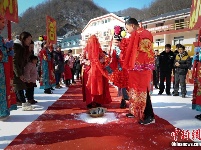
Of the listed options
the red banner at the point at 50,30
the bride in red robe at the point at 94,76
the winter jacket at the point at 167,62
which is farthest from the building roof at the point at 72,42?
the bride in red robe at the point at 94,76

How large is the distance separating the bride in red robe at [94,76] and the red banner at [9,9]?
1325mm

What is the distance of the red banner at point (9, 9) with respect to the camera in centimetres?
309

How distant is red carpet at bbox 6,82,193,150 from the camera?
2.10m

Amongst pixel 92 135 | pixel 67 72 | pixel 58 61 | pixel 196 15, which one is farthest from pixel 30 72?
pixel 67 72

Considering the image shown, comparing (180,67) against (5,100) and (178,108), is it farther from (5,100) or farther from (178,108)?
(5,100)

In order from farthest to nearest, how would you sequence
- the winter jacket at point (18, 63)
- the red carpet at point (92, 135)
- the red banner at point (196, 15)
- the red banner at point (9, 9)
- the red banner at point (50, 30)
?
the red banner at point (50, 30) < the winter jacket at point (18, 63) < the red banner at point (196, 15) < the red banner at point (9, 9) < the red carpet at point (92, 135)

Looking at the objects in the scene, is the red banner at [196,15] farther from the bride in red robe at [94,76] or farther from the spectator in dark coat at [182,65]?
the spectator in dark coat at [182,65]

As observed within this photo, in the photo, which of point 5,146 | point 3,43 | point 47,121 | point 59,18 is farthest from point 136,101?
point 59,18

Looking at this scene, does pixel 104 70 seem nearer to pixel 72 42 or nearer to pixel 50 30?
pixel 50 30

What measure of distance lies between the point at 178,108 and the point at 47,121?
7.99 feet

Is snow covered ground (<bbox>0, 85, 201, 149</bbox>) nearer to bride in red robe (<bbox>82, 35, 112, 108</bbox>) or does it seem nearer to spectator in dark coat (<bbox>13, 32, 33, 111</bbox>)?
spectator in dark coat (<bbox>13, 32, 33, 111</bbox>)

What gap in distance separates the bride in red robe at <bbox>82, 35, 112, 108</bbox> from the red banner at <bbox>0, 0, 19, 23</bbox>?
4.35 ft

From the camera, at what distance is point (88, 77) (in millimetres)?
3307

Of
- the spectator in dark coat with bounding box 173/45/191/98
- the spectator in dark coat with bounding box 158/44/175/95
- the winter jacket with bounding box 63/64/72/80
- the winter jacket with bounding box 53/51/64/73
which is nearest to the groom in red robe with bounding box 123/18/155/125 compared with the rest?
the spectator in dark coat with bounding box 173/45/191/98
